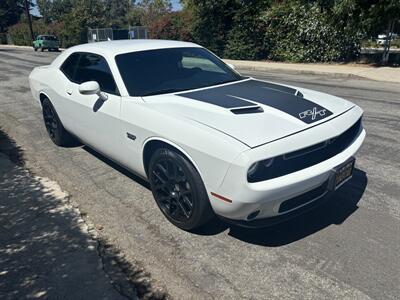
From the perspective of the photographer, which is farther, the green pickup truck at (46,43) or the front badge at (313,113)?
the green pickup truck at (46,43)

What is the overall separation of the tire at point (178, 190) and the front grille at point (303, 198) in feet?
2.01

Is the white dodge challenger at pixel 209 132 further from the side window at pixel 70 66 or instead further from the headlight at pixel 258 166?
the side window at pixel 70 66

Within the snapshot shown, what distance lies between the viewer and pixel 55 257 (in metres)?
3.11

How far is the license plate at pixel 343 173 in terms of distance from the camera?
10.3ft

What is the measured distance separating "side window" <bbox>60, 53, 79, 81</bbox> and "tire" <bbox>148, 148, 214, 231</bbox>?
2263 millimetres

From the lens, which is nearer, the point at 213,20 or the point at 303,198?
the point at 303,198

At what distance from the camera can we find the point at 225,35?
72.0ft

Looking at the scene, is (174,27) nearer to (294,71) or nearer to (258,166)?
(294,71)

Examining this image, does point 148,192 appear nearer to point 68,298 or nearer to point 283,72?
point 68,298

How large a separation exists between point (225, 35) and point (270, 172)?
67.0ft

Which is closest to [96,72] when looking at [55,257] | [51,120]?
[51,120]

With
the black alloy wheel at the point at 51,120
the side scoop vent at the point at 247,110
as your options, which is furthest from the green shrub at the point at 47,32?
the side scoop vent at the point at 247,110

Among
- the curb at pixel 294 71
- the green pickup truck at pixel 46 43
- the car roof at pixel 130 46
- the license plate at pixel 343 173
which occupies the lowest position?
the green pickup truck at pixel 46 43

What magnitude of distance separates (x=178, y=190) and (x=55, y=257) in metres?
1.17
